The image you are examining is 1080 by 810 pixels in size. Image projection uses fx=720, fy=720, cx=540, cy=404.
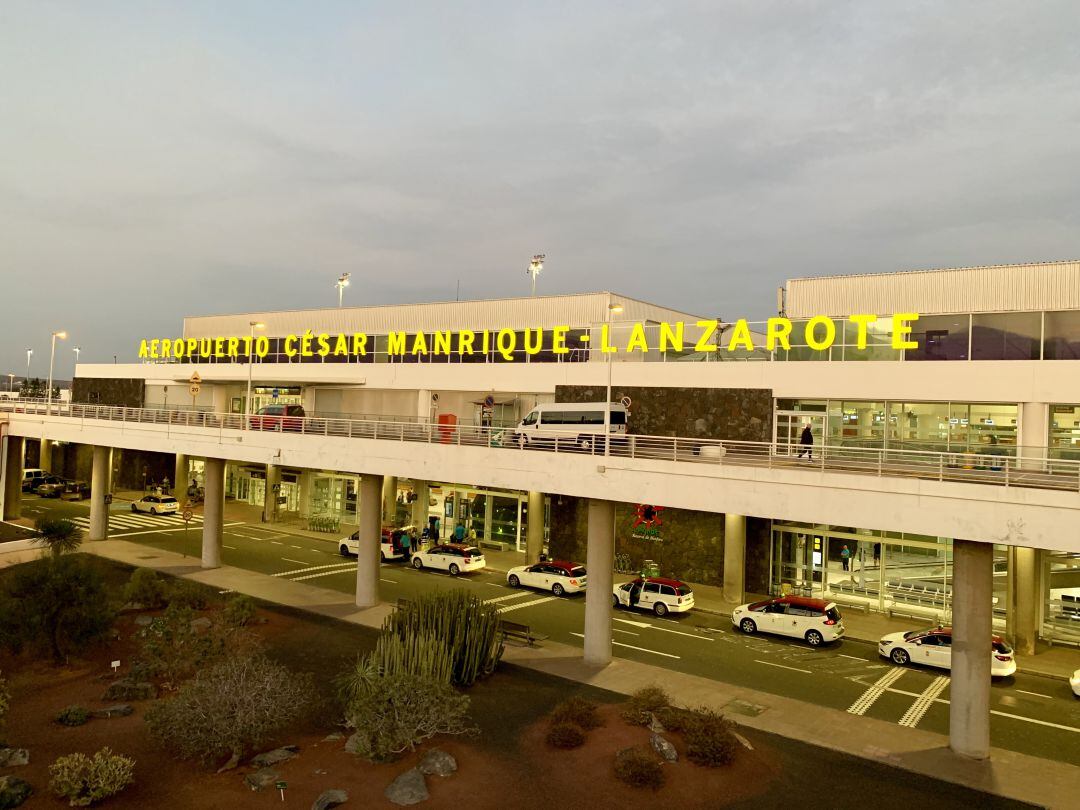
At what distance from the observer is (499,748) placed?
17.9 metres

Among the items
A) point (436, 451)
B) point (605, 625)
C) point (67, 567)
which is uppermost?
point (436, 451)

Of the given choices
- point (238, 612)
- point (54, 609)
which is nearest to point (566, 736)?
point (238, 612)

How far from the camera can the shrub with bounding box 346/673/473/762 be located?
16.7 meters

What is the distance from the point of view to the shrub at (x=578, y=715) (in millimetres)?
18578

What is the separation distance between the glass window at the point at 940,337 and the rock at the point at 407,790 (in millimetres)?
26936

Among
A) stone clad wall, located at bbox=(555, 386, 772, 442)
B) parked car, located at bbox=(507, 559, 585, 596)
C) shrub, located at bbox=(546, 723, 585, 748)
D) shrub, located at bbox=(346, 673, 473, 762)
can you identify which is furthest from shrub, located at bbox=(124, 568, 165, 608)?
stone clad wall, located at bbox=(555, 386, 772, 442)

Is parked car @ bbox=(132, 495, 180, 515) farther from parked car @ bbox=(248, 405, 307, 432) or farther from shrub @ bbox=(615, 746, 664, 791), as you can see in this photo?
shrub @ bbox=(615, 746, 664, 791)

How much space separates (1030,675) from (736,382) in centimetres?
1653

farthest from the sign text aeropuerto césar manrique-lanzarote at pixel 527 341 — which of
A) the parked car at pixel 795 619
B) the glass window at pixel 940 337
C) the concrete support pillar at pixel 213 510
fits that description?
the parked car at pixel 795 619

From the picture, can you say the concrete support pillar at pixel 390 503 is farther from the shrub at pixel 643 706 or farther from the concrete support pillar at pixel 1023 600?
the concrete support pillar at pixel 1023 600

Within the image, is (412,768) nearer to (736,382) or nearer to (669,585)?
(669,585)

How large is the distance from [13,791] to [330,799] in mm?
6415

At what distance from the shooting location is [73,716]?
18641 mm

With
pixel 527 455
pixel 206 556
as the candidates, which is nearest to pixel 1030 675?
pixel 527 455
